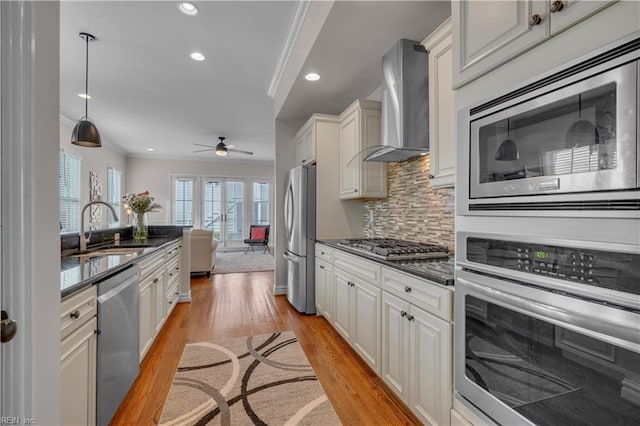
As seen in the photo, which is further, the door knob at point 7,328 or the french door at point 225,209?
the french door at point 225,209

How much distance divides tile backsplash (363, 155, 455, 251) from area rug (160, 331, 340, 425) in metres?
1.43

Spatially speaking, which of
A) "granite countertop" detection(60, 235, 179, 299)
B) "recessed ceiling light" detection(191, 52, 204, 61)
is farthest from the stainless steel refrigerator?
"granite countertop" detection(60, 235, 179, 299)

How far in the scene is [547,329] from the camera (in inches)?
36.2

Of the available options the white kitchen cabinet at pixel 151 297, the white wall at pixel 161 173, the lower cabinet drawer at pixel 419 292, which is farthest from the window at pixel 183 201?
A: the lower cabinet drawer at pixel 419 292

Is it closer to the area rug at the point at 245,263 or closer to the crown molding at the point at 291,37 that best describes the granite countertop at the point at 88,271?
the crown molding at the point at 291,37

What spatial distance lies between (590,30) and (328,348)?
253 cm

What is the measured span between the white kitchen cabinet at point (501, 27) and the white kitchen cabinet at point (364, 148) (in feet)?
5.23

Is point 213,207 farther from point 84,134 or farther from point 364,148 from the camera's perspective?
point 364,148

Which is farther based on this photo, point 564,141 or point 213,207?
point 213,207

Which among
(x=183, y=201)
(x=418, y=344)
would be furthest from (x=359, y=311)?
(x=183, y=201)

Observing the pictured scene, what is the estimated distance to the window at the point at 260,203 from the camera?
9.61 meters

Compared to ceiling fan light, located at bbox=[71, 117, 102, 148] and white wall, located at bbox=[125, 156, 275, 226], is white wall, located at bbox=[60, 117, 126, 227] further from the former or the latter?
ceiling fan light, located at bbox=[71, 117, 102, 148]

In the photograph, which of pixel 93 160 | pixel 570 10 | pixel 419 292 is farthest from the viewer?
pixel 93 160

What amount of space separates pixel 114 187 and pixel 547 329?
29.5 ft
